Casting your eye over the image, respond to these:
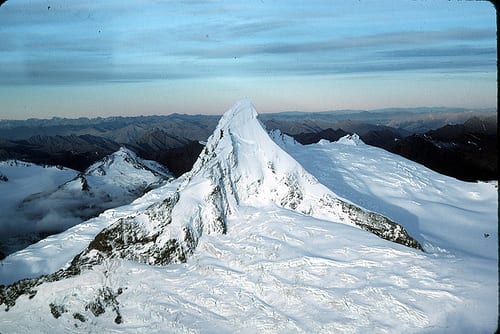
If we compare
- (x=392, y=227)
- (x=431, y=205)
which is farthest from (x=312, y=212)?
(x=431, y=205)

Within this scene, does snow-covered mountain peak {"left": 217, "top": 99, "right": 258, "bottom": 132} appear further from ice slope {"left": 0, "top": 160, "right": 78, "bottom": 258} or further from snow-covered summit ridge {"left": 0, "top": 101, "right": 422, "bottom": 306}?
ice slope {"left": 0, "top": 160, "right": 78, "bottom": 258}

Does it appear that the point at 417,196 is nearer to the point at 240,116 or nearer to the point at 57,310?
the point at 240,116

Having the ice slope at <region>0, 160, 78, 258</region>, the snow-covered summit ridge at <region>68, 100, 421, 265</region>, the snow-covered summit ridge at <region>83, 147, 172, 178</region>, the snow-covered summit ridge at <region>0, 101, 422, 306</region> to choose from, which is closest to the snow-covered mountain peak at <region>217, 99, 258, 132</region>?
the snow-covered summit ridge at <region>68, 100, 421, 265</region>

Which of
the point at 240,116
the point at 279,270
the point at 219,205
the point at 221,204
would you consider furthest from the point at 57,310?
the point at 240,116

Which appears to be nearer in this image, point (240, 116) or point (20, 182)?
point (240, 116)

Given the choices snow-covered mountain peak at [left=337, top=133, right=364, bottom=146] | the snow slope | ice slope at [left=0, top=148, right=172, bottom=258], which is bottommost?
ice slope at [left=0, top=148, right=172, bottom=258]

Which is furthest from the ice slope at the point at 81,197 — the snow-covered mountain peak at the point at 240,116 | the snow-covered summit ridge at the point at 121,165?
the snow-covered mountain peak at the point at 240,116

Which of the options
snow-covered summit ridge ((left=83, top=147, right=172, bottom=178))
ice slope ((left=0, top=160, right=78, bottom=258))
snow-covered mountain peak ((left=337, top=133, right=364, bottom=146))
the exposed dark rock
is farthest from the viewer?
snow-covered summit ridge ((left=83, top=147, right=172, bottom=178))

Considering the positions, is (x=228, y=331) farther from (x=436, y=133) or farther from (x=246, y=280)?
(x=436, y=133)

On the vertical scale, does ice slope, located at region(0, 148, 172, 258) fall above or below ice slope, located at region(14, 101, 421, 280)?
below

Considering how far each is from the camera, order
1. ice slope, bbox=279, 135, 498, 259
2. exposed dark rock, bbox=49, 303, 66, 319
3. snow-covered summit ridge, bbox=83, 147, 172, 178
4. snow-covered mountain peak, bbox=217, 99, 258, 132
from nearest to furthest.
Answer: exposed dark rock, bbox=49, 303, 66, 319, ice slope, bbox=279, 135, 498, 259, snow-covered mountain peak, bbox=217, 99, 258, 132, snow-covered summit ridge, bbox=83, 147, 172, 178
